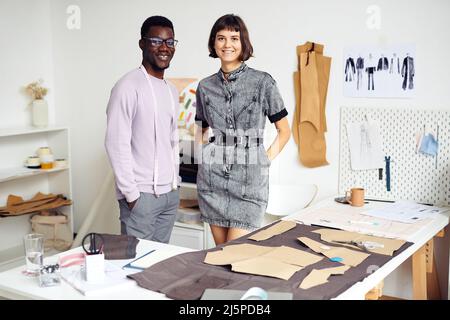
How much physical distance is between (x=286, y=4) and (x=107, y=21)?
1.41 m

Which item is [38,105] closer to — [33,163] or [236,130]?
[33,163]

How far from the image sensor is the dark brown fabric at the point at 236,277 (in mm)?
1946

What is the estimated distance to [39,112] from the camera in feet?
14.8

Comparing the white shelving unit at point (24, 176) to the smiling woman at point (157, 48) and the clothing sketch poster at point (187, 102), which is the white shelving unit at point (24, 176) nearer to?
the clothing sketch poster at point (187, 102)

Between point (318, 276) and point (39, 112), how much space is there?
3043 millimetres

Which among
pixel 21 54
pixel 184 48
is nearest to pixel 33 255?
pixel 184 48

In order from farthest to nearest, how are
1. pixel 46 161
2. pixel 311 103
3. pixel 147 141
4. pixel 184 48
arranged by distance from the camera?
pixel 46 161 < pixel 184 48 < pixel 311 103 < pixel 147 141

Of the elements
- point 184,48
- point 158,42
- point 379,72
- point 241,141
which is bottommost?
point 241,141

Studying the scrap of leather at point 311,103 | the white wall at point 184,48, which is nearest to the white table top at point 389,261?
the scrap of leather at point 311,103

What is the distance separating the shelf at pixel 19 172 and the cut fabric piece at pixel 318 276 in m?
2.68

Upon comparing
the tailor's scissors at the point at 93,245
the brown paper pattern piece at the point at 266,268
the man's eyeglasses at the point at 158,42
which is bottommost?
the brown paper pattern piece at the point at 266,268

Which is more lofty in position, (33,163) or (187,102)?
(187,102)

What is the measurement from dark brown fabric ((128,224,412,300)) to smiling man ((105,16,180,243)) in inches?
23.1
